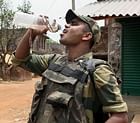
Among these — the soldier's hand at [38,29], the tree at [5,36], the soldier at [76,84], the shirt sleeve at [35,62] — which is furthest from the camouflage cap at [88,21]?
the tree at [5,36]

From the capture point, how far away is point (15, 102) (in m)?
14.5

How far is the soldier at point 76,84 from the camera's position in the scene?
225 centimetres

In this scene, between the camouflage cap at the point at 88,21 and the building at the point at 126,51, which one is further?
the building at the point at 126,51

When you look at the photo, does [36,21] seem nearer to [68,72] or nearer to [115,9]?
[68,72]

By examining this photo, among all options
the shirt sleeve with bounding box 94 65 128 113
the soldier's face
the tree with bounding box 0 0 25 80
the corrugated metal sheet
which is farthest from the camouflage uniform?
the tree with bounding box 0 0 25 80

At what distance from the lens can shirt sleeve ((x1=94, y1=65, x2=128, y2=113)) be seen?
7.31 feet

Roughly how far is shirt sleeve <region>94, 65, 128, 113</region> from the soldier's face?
31cm

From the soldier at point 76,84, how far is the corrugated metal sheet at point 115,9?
608cm

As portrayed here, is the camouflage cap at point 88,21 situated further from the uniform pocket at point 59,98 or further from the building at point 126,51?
the building at point 126,51

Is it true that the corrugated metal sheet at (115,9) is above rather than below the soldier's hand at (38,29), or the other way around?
above

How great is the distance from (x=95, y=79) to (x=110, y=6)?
7259 millimetres

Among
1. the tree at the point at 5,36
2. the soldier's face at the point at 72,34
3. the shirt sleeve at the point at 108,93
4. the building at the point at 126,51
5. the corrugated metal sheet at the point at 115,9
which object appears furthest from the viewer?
the tree at the point at 5,36

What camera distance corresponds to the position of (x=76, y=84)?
7.57 feet

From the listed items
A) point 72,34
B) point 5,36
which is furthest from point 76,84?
point 5,36
